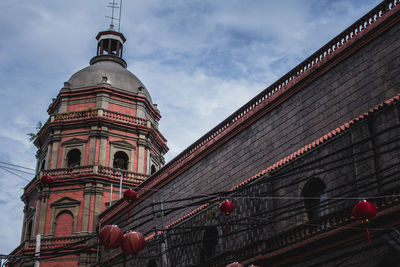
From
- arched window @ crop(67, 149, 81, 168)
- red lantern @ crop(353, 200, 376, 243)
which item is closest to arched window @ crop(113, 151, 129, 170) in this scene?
arched window @ crop(67, 149, 81, 168)

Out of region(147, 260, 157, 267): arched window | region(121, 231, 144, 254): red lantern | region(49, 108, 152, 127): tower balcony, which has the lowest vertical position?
region(121, 231, 144, 254): red lantern

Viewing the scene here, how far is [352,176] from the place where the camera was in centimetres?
1391

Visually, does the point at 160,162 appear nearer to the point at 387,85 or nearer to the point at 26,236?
the point at 26,236

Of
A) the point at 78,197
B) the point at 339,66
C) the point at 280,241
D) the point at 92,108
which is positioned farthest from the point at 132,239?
the point at 92,108

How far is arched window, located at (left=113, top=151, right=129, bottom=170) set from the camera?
32594mm

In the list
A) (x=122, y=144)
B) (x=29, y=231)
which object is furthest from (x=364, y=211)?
(x=29, y=231)

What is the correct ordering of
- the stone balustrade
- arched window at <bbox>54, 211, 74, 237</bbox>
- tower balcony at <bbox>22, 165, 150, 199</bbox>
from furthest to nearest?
tower balcony at <bbox>22, 165, 150, 199</bbox>
arched window at <bbox>54, 211, 74, 237</bbox>
the stone balustrade

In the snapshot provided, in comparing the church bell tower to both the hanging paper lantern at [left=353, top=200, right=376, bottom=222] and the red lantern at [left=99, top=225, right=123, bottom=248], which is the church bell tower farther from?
the hanging paper lantern at [left=353, top=200, right=376, bottom=222]

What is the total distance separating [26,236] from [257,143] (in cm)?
1833

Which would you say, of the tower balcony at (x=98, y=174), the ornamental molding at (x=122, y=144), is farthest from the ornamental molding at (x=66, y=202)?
the ornamental molding at (x=122, y=144)

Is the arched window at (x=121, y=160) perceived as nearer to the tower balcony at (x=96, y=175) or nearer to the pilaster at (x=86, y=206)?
the tower balcony at (x=96, y=175)

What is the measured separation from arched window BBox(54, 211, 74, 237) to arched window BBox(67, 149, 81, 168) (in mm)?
3109

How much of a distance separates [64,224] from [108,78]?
954 centimetres

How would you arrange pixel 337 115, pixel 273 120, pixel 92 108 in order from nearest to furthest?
pixel 337 115 < pixel 273 120 < pixel 92 108
